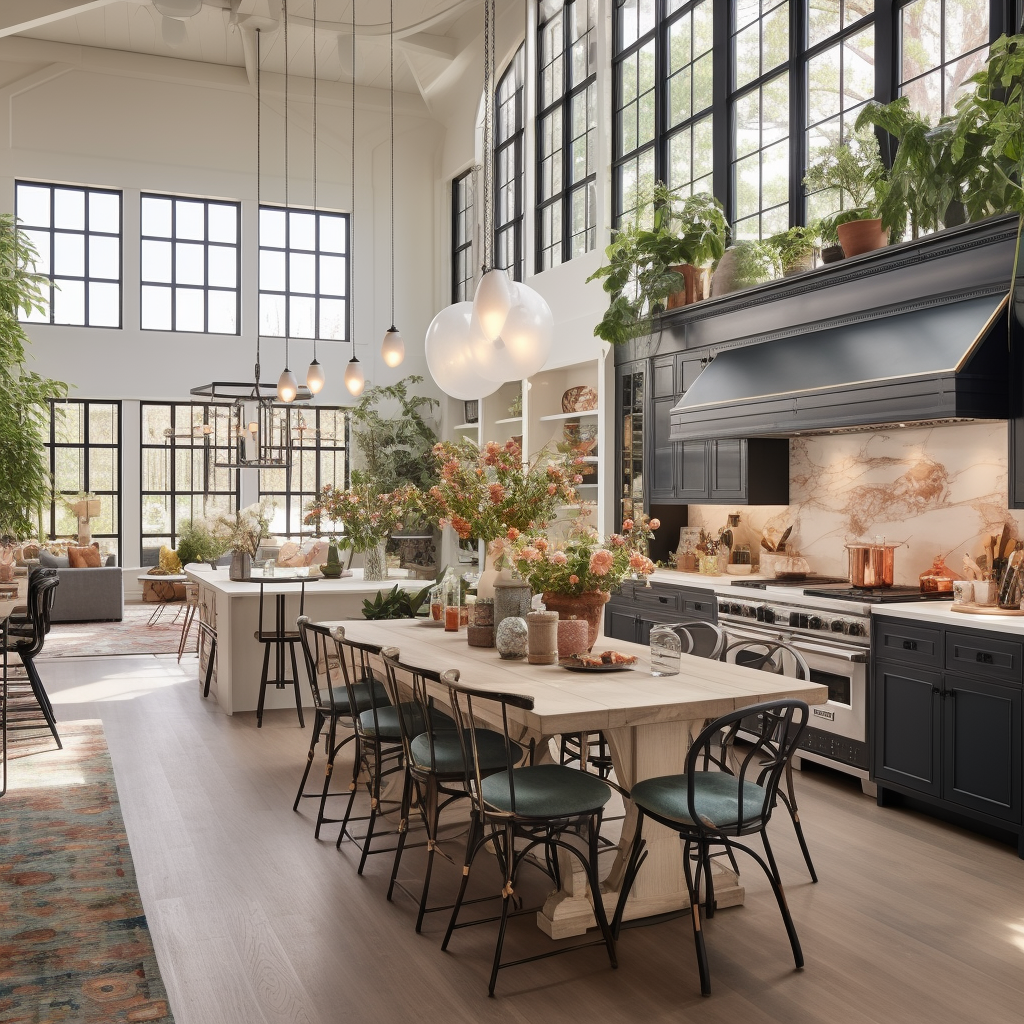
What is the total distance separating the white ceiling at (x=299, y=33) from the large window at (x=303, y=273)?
198 centimetres

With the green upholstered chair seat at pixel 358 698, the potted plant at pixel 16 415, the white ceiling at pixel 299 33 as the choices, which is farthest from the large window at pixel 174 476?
the green upholstered chair seat at pixel 358 698

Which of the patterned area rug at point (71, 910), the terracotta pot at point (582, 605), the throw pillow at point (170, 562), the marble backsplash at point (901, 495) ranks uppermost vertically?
the marble backsplash at point (901, 495)

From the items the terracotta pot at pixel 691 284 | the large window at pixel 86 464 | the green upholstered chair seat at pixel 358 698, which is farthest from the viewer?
the large window at pixel 86 464

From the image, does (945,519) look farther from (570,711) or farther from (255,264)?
(255,264)

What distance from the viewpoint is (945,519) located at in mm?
5648

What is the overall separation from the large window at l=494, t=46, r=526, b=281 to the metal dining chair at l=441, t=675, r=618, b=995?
8777 millimetres

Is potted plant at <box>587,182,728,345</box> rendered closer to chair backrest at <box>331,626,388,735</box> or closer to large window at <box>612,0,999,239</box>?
large window at <box>612,0,999,239</box>

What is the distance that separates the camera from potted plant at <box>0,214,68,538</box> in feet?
37.5

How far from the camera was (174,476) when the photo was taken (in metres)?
14.3

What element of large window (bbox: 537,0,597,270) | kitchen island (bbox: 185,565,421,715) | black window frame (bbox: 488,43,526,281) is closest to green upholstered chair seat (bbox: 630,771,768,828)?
kitchen island (bbox: 185,565,421,715)

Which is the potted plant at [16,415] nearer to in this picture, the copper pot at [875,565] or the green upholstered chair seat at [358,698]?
the green upholstered chair seat at [358,698]

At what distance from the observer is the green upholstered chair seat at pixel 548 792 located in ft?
10.6

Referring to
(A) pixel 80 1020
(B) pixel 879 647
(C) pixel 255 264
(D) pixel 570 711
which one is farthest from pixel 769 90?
(C) pixel 255 264

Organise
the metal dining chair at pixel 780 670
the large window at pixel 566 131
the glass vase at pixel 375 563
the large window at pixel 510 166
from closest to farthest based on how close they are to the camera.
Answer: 1. the metal dining chair at pixel 780 670
2. the glass vase at pixel 375 563
3. the large window at pixel 566 131
4. the large window at pixel 510 166
